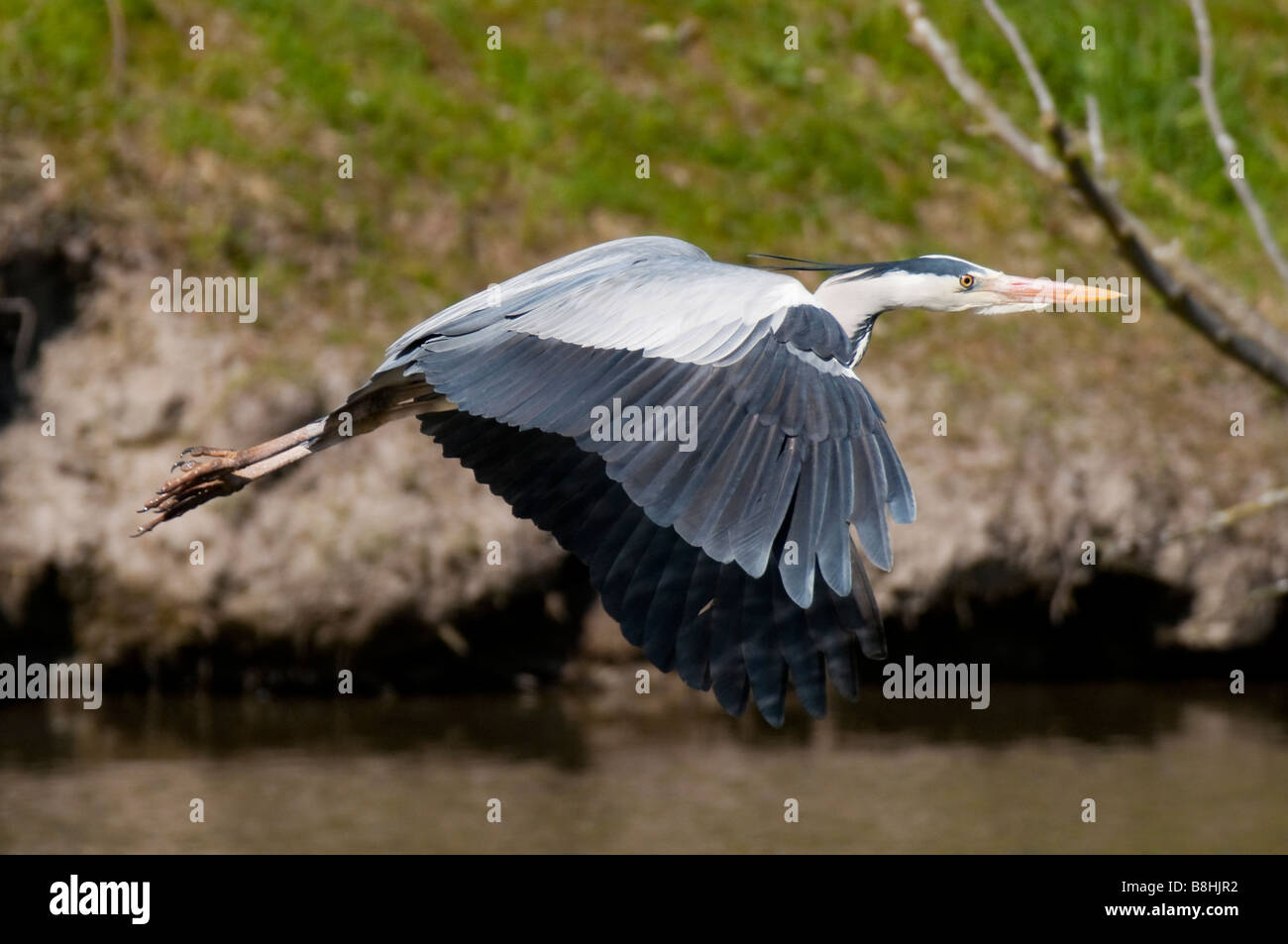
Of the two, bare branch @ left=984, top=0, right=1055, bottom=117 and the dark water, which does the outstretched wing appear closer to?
bare branch @ left=984, top=0, right=1055, bottom=117

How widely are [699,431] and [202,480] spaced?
1830 mm

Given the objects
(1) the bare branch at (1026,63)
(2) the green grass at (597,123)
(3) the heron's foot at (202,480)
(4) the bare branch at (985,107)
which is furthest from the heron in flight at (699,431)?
(2) the green grass at (597,123)

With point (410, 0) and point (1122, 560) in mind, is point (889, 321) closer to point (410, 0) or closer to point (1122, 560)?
point (1122, 560)

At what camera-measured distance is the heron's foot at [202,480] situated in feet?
15.0

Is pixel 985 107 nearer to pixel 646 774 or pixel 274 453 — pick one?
pixel 274 453

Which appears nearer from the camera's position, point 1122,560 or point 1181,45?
point 1122,560

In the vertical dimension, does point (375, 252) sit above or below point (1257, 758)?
above

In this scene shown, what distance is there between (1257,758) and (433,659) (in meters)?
3.75

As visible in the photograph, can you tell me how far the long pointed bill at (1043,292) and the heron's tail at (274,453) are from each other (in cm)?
141

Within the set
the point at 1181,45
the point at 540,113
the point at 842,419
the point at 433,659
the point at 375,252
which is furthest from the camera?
the point at 1181,45

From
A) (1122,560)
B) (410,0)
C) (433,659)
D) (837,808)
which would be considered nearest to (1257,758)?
(1122,560)

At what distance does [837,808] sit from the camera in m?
6.90

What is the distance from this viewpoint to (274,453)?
15.1 feet

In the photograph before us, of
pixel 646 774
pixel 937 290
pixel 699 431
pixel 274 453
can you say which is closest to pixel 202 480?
pixel 274 453
